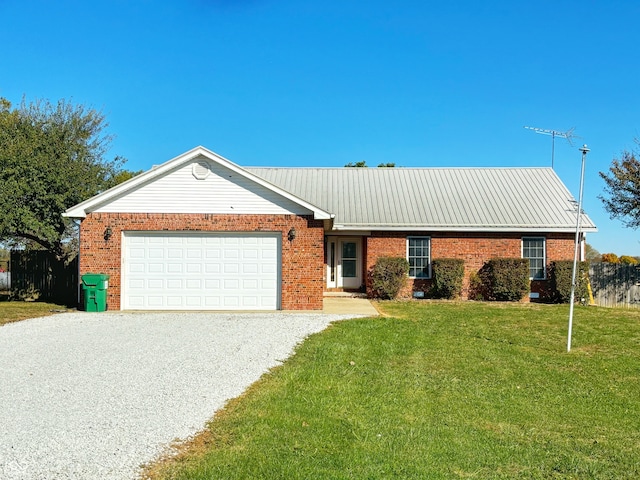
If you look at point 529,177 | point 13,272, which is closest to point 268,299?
point 13,272

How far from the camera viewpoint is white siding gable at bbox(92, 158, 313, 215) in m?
15.9

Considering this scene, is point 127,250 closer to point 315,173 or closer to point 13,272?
point 13,272

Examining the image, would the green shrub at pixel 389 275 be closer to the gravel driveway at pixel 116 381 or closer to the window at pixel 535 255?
the window at pixel 535 255

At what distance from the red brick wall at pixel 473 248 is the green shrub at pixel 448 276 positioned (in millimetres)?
542

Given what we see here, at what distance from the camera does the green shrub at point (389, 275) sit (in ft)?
65.2

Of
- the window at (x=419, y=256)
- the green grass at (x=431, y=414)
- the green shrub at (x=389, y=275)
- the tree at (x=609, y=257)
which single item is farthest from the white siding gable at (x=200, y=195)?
the tree at (x=609, y=257)

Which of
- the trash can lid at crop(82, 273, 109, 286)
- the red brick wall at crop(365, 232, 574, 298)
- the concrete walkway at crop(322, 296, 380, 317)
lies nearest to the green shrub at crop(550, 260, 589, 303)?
the red brick wall at crop(365, 232, 574, 298)

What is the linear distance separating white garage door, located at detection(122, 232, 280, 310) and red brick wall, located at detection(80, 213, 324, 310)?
258 mm

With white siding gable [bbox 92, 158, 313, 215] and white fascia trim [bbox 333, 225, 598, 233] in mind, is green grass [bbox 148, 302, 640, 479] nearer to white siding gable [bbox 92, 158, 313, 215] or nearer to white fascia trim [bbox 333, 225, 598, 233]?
white siding gable [bbox 92, 158, 313, 215]

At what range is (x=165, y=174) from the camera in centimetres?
1589

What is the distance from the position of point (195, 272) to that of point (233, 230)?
1609 mm

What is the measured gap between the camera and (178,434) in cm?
563

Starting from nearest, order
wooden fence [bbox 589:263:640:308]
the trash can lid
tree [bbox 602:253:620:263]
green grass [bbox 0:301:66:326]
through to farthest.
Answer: green grass [bbox 0:301:66:326] → the trash can lid → wooden fence [bbox 589:263:640:308] → tree [bbox 602:253:620:263]

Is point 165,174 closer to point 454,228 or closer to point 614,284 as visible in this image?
point 454,228
